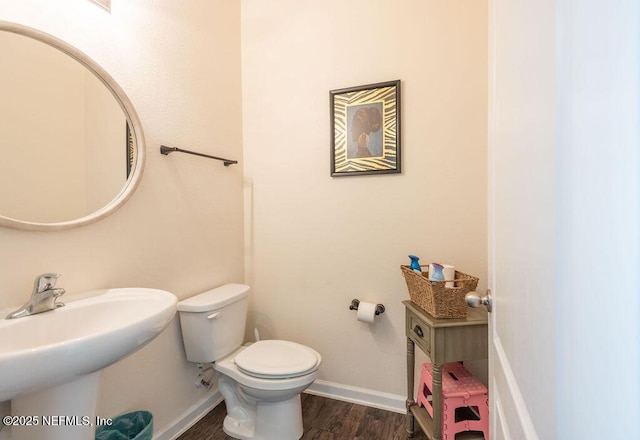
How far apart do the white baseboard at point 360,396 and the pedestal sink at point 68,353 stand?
1288 millimetres

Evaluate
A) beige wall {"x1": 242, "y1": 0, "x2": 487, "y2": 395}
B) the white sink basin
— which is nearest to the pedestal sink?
the white sink basin

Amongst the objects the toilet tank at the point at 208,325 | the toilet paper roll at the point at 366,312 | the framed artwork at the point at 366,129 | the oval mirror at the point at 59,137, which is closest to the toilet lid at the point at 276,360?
the toilet tank at the point at 208,325

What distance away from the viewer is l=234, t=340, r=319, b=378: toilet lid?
4.58 ft

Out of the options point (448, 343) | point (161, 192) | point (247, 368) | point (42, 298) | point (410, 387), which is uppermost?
point (161, 192)

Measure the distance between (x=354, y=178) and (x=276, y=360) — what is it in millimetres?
1115

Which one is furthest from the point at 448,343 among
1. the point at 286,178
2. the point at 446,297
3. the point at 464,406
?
the point at 286,178

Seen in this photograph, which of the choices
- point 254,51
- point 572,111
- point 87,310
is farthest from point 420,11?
point 87,310

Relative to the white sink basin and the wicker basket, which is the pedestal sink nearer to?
the white sink basin

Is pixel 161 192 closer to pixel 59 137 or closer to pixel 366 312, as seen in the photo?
pixel 59 137

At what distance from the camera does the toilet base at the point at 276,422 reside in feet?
4.90

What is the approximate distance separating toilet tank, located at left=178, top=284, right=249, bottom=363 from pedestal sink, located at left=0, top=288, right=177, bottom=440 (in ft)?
1.42

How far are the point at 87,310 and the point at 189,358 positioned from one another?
0.71 m

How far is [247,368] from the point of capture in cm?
143

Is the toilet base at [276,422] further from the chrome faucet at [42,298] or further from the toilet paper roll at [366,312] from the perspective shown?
the chrome faucet at [42,298]
